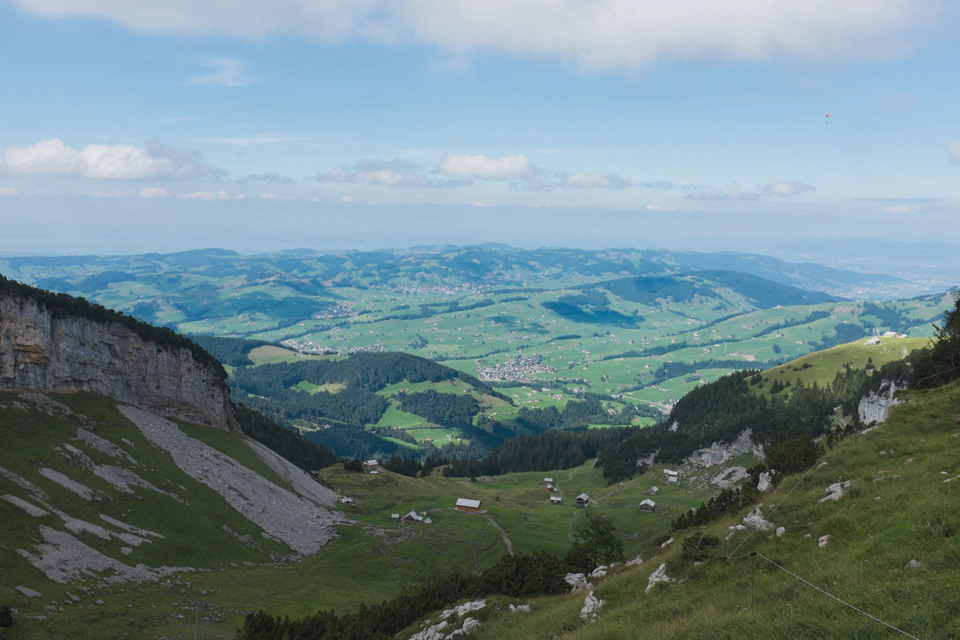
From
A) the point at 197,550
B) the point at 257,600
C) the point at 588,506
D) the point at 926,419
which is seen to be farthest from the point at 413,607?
the point at 588,506

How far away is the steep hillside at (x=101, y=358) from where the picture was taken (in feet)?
301

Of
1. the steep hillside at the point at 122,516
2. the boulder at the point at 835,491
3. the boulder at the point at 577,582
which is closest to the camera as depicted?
the boulder at the point at 835,491

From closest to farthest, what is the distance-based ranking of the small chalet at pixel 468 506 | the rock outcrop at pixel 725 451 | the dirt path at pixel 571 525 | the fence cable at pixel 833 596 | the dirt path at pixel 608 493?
the fence cable at pixel 833 596 → the dirt path at pixel 571 525 → the small chalet at pixel 468 506 → the dirt path at pixel 608 493 → the rock outcrop at pixel 725 451

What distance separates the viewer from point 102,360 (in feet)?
347

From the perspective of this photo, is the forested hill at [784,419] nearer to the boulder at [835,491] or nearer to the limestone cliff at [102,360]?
the boulder at [835,491]

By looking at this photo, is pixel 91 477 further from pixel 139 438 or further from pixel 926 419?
Answer: pixel 926 419

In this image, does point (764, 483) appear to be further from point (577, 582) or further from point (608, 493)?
point (608, 493)

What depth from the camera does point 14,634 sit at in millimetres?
45188

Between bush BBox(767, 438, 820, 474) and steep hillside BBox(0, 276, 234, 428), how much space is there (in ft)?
356

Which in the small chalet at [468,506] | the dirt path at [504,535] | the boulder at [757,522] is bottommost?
the small chalet at [468,506]

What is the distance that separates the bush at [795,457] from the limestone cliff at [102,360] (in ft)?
356

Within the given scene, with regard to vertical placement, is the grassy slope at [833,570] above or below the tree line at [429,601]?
above

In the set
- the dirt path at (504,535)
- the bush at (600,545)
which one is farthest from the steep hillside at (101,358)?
the bush at (600,545)

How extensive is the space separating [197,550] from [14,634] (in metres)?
32.6
